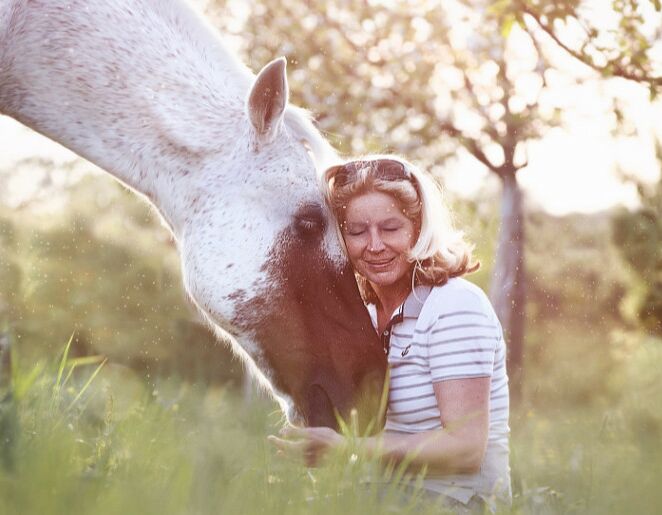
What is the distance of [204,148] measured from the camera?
3822 mm

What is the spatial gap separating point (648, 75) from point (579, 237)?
27.2ft

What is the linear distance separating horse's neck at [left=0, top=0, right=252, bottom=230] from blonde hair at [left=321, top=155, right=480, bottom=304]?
0.70 m

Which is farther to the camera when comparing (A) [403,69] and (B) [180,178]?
(A) [403,69]

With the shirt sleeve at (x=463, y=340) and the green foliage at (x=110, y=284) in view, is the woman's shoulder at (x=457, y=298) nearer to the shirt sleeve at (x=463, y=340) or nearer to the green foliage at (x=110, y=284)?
the shirt sleeve at (x=463, y=340)

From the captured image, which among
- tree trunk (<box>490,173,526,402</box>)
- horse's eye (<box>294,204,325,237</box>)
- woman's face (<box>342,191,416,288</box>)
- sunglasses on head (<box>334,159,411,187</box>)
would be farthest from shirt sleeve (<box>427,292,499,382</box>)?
tree trunk (<box>490,173,526,402</box>)

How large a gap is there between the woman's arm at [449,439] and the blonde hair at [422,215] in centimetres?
47

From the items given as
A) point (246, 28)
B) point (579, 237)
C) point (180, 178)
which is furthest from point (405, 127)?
point (579, 237)

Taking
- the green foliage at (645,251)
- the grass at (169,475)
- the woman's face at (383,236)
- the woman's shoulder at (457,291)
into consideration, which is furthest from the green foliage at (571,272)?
the grass at (169,475)

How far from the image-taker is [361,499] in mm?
2115

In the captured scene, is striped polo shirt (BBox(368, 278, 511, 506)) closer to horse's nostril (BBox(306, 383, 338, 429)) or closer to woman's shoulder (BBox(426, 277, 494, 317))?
woman's shoulder (BBox(426, 277, 494, 317))

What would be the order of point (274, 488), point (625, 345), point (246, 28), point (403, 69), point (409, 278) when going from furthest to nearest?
point (625, 345)
point (246, 28)
point (403, 69)
point (409, 278)
point (274, 488)

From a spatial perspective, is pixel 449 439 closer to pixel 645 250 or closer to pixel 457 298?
pixel 457 298

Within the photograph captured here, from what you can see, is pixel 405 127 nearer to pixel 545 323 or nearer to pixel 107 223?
pixel 107 223

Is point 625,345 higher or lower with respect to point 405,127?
lower
